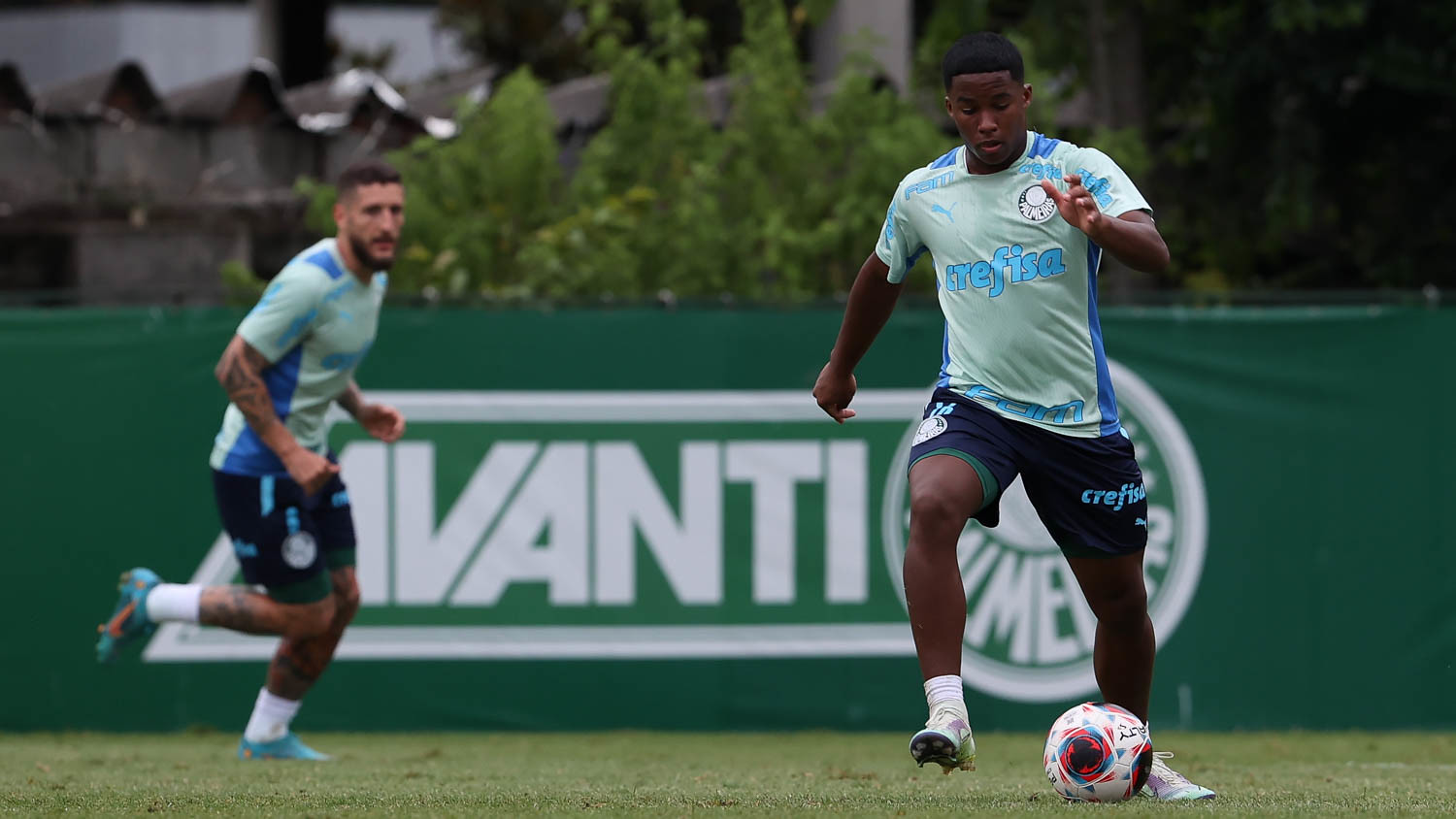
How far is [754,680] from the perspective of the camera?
356 inches

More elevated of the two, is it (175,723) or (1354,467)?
(1354,467)

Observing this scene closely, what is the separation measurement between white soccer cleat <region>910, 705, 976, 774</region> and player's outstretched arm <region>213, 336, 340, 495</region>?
121 inches

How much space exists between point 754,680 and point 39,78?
1730cm

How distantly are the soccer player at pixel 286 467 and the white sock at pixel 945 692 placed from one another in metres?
3.00

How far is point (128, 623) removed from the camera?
7.28 metres

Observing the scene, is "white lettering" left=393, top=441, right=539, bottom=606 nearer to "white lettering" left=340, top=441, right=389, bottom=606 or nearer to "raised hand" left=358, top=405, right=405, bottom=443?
"white lettering" left=340, top=441, right=389, bottom=606

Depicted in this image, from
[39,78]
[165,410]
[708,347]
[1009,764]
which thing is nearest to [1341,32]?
[708,347]

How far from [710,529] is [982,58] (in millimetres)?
4452

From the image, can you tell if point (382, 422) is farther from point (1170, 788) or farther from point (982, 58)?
point (1170, 788)

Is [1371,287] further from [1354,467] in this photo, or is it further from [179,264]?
[179,264]

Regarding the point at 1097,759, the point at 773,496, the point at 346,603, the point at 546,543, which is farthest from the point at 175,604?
the point at 1097,759

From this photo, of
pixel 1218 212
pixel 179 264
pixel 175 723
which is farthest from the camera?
pixel 179 264

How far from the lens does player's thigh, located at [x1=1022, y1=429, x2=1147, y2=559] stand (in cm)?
507

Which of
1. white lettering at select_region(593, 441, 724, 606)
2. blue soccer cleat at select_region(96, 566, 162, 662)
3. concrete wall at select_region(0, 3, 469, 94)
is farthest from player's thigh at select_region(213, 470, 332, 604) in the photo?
concrete wall at select_region(0, 3, 469, 94)
